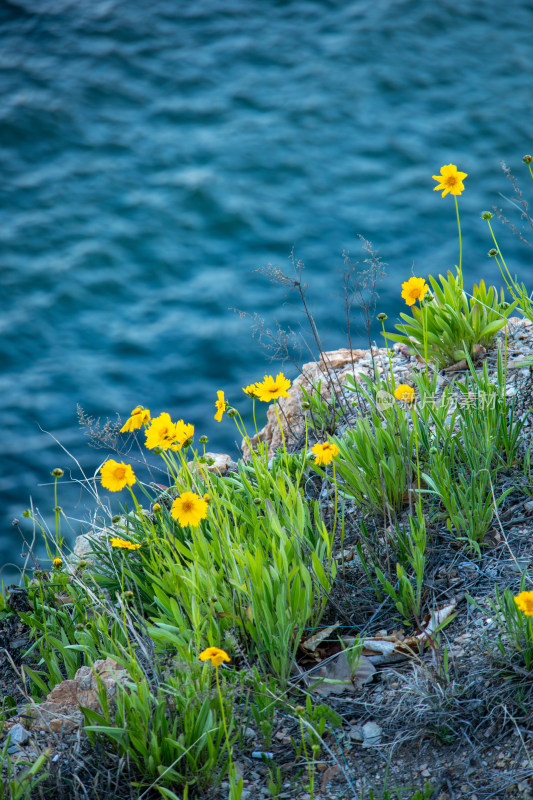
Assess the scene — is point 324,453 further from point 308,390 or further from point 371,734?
point 308,390

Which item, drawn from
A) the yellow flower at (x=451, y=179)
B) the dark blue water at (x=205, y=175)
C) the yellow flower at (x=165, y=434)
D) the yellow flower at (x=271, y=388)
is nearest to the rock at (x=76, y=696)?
the yellow flower at (x=165, y=434)

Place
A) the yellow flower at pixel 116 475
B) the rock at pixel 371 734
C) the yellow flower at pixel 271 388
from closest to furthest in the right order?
the rock at pixel 371 734, the yellow flower at pixel 116 475, the yellow flower at pixel 271 388

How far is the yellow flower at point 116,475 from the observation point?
2002 mm

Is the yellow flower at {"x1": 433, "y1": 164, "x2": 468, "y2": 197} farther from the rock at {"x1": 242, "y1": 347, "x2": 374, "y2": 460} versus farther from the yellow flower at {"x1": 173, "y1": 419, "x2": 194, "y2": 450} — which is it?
the yellow flower at {"x1": 173, "y1": 419, "x2": 194, "y2": 450}

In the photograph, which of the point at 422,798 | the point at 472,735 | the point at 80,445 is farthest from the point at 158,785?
the point at 80,445

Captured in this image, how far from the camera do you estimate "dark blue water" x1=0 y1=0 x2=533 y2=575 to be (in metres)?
5.96

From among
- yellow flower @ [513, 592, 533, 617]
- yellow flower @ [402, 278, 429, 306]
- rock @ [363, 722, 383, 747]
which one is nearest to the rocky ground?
rock @ [363, 722, 383, 747]

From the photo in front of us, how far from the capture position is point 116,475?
202 centimetres

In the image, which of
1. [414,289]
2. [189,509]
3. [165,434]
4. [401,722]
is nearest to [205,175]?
[414,289]

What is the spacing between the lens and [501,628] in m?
1.81

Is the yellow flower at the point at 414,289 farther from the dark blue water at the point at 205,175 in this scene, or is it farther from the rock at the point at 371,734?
the dark blue water at the point at 205,175

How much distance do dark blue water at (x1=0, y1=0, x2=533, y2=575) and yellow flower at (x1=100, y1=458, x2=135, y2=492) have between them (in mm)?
3022

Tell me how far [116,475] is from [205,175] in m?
6.47

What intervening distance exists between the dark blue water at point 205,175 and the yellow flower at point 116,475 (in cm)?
302
